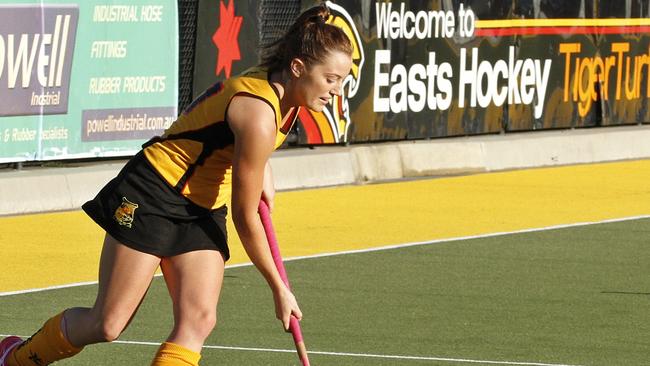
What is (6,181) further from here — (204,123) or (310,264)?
(204,123)

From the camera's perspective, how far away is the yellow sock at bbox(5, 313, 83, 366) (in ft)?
23.4

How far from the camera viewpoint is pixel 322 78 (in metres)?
6.63

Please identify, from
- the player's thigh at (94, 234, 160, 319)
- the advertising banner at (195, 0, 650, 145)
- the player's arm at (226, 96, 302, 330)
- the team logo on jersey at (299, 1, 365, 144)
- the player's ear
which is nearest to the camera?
the player's arm at (226, 96, 302, 330)

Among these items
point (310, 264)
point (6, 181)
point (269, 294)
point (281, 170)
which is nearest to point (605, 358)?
point (269, 294)

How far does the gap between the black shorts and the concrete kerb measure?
7989mm

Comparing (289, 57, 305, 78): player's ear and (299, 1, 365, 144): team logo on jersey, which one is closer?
(289, 57, 305, 78): player's ear

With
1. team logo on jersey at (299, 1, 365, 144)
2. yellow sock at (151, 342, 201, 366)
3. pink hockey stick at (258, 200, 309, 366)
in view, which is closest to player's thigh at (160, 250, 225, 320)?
yellow sock at (151, 342, 201, 366)

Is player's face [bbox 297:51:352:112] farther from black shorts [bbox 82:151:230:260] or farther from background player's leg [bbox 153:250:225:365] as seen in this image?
background player's leg [bbox 153:250:225:365]

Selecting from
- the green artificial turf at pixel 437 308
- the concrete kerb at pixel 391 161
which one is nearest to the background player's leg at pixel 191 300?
the green artificial turf at pixel 437 308

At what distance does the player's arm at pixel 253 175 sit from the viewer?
6523mm

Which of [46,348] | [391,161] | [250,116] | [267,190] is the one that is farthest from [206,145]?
[391,161]

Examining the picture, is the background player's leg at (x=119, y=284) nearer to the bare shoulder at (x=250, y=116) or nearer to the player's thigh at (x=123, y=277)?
the player's thigh at (x=123, y=277)

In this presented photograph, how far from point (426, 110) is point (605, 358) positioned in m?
10.7

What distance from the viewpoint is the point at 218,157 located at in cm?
683
